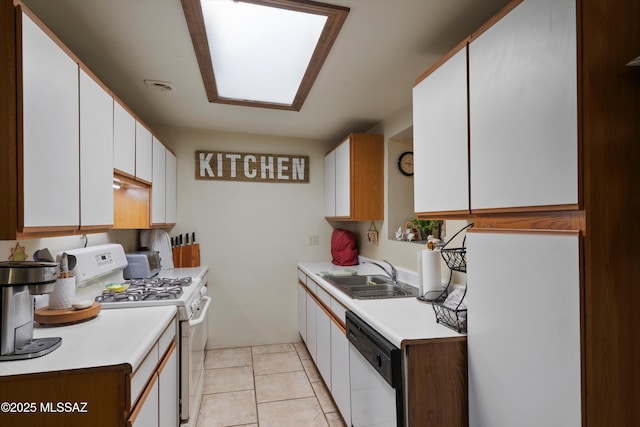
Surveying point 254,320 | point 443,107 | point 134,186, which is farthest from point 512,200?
point 254,320

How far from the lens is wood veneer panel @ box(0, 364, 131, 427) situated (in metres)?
1.04

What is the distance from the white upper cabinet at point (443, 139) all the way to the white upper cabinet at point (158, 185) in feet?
6.47

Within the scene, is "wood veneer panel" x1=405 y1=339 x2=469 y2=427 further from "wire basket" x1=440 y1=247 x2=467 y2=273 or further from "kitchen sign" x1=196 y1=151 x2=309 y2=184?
"kitchen sign" x1=196 y1=151 x2=309 y2=184

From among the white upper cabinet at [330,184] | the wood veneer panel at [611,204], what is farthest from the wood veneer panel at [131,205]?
the wood veneer panel at [611,204]

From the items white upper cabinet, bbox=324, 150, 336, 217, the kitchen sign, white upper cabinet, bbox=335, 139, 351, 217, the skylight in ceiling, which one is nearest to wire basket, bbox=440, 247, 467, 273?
the skylight in ceiling

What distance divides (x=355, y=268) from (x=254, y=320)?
1286mm

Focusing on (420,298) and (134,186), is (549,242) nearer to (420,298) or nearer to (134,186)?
(420,298)

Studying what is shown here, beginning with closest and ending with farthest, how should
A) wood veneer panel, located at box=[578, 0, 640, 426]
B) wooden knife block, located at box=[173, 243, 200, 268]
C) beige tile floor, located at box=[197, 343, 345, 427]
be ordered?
1. wood veneer panel, located at box=[578, 0, 640, 426]
2. beige tile floor, located at box=[197, 343, 345, 427]
3. wooden knife block, located at box=[173, 243, 200, 268]

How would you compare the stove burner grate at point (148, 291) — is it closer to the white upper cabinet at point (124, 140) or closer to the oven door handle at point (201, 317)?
the oven door handle at point (201, 317)

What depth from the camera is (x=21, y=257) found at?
1.53m

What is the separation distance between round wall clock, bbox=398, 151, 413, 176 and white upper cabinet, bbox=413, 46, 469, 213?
48.0 inches

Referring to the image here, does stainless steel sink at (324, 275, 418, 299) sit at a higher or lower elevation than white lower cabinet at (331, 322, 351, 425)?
higher

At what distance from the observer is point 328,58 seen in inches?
73.4

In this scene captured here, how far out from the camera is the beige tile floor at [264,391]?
88.8 inches
